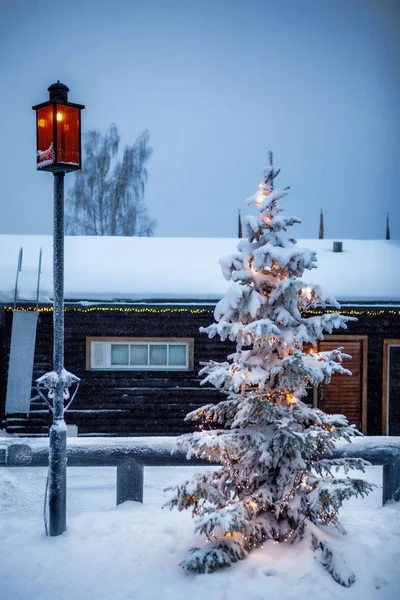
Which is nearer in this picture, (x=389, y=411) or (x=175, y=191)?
(x=389, y=411)

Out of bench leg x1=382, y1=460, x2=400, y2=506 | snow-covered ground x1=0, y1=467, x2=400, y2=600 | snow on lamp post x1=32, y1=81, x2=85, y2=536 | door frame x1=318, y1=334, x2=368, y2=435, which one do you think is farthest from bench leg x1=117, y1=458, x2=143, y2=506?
door frame x1=318, y1=334, x2=368, y2=435

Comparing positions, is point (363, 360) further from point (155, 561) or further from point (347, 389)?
point (155, 561)

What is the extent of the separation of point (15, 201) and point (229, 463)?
10225 centimetres

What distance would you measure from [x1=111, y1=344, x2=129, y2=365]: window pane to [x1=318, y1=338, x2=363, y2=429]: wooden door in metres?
3.88

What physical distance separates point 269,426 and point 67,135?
3578mm

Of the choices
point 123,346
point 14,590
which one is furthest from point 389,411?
point 14,590

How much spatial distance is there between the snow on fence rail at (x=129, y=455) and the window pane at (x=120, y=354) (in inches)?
163

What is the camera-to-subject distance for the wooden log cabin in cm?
1015

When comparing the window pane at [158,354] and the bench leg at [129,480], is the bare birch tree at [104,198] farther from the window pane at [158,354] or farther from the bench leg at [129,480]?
the bench leg at [129,480]

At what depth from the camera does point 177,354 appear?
35.3ft

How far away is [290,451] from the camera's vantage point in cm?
491

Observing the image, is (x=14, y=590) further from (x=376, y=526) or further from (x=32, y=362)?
(x=32, y=362)

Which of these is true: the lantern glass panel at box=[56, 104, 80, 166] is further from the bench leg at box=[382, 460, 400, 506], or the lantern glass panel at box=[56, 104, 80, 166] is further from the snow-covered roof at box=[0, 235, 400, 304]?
the bench leg at box=[382, 460, 400, 506]

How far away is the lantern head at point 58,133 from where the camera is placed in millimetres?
5613
